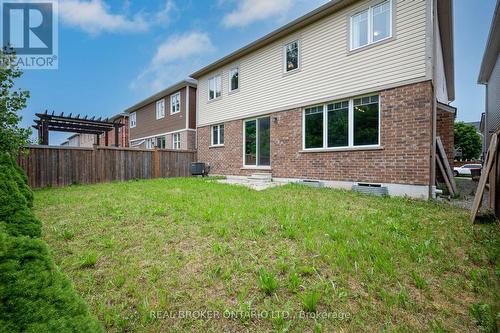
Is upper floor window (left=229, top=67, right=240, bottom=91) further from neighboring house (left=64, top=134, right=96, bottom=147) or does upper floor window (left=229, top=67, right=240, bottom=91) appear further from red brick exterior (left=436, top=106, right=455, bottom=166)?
neighboring house (left=64, top=134, right=96, bottom=147)

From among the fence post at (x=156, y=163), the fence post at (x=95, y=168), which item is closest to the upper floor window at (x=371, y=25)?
the fence post at (x=156, y=163)

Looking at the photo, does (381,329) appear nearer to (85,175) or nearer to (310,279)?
(310,279)

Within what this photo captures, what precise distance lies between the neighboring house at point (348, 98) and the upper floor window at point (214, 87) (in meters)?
1.19

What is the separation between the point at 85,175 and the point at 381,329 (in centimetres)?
1151

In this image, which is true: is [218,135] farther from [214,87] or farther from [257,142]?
[257,142]

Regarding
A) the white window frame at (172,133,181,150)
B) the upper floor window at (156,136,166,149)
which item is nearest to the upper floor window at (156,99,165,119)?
the upper floor window at (156,136,166,149)

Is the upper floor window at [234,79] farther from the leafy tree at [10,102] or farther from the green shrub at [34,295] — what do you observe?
the green shrub at [34,295]

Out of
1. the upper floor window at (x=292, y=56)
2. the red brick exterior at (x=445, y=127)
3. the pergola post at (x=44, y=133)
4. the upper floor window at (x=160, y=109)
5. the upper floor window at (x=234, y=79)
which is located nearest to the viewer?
the red brick exterior at (x=445, y=127)

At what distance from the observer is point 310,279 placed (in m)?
2.44

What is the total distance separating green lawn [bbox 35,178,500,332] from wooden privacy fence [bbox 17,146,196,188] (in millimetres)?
5587

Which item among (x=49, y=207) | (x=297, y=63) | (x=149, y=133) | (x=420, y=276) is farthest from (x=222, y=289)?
(x=149, y=133)

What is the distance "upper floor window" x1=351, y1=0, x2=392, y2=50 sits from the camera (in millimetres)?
7082

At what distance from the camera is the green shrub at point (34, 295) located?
0.96m

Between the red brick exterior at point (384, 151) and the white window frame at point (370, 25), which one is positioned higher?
the white window frame at point (370, 25)
